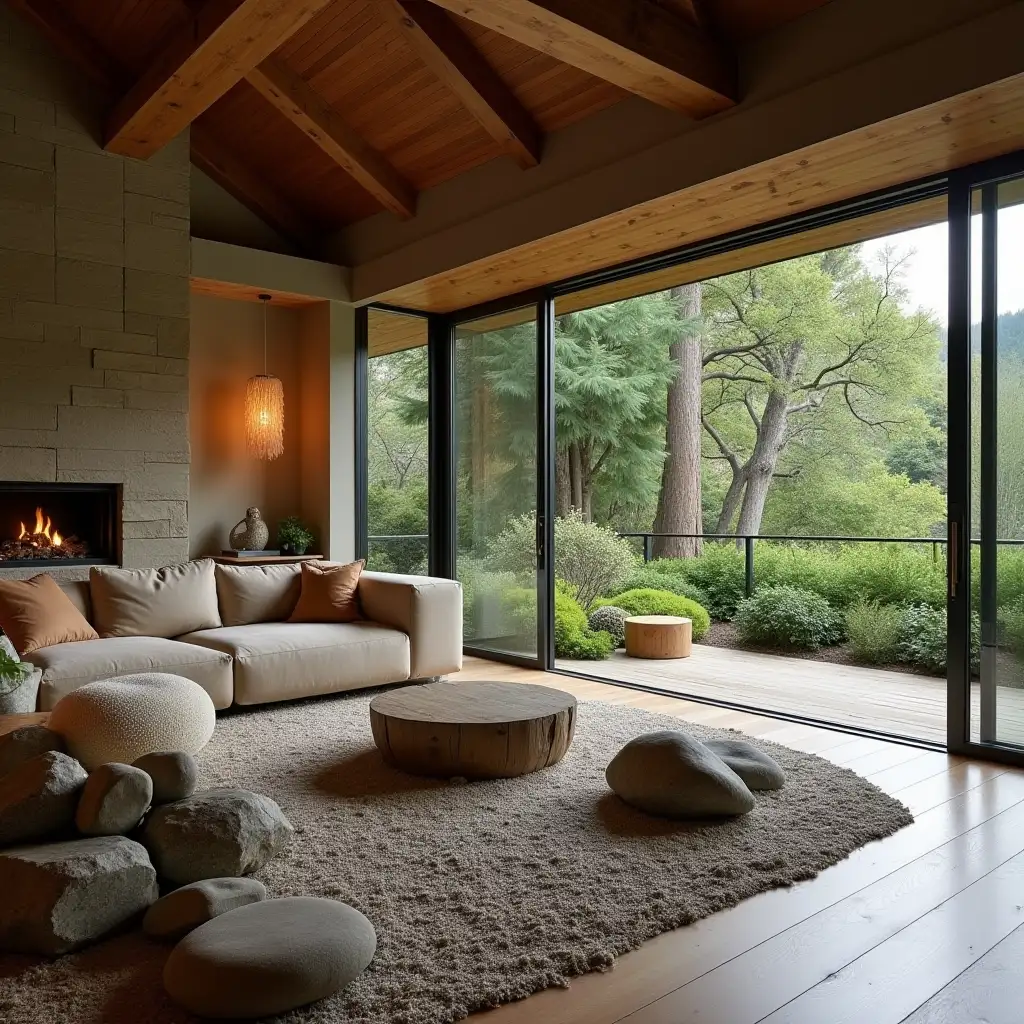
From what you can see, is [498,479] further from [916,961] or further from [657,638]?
[916,961]

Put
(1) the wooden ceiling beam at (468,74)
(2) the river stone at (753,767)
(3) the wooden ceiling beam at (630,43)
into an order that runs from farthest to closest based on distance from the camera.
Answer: (1) the wooden ceiling beam at (468,74) → (3) the wooden ceiling beam at (630,43) → (2) the river stone at (753,767)

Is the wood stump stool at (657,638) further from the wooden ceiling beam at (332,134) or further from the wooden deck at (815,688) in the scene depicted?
the wooden ceiling beam at (332,134)

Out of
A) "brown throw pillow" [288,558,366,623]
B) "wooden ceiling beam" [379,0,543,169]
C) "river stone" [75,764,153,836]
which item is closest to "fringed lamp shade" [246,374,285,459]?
"brown throw pillow" [288,558,366,623]

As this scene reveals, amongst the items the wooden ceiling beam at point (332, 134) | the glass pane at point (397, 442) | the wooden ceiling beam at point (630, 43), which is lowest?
the glass pane at point (397, 442)

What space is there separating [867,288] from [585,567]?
5.71 m

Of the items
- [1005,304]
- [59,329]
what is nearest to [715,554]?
[1005,304]

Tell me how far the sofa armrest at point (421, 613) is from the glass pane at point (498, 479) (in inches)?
37.6

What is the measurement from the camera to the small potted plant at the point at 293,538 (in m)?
6.29

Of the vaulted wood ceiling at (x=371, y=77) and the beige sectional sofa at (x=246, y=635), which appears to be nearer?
the vaulted wood ceiling at (x=371, y=77)

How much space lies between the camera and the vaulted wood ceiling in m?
3.66

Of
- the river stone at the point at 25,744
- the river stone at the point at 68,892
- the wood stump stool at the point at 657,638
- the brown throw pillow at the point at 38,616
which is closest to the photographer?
the river stone at the point at 68,892

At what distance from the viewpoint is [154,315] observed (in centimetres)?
545

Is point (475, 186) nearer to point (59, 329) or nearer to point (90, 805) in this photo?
point (59, 329)

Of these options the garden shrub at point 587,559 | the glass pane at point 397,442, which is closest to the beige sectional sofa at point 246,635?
the glass pane at point 397,442
